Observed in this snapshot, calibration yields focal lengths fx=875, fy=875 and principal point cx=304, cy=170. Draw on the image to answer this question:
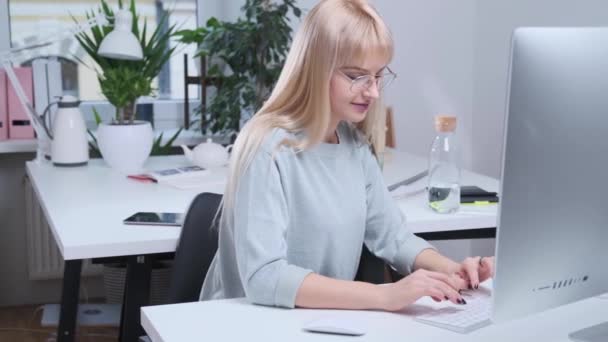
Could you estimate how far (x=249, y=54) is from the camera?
320 cm

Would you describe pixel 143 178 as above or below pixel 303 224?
below

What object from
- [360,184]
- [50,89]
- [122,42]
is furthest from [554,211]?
[50,89]

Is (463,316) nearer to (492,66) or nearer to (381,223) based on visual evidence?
(381,223)

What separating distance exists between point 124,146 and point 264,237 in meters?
1.38

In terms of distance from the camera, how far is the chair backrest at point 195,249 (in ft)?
5.70

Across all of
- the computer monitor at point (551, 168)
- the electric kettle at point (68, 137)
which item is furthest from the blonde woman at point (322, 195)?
the electric kettle at point (68, 137)

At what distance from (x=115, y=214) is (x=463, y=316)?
101 cm

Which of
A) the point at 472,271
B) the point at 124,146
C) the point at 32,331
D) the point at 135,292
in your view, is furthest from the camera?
the point at 32,331

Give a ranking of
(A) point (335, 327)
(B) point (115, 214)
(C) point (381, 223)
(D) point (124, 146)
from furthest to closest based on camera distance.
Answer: (D) point (124, 146)
(B) point (115, 214)
(C) point (381, 223)
(A) point (335, 327)

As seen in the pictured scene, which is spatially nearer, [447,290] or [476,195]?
→ [447,290]

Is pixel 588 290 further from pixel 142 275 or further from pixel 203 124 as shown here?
pixel 203 124

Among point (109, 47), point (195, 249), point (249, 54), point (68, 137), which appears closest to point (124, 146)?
point (68, 137)

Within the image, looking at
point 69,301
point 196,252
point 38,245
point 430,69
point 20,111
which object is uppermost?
point 430,69

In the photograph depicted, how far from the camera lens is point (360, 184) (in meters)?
1.63
